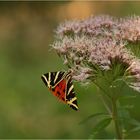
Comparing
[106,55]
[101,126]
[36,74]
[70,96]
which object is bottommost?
[101,126]

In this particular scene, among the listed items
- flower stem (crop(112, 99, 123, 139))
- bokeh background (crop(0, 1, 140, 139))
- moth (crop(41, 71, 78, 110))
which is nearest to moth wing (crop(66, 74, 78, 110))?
moth (crop(41, 71, 78, 110))

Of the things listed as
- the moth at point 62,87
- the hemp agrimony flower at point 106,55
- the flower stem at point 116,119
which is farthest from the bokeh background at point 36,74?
the moth at point 62,87

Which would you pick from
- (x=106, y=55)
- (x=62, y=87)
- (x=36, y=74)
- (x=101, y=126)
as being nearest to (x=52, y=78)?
(x=62, y=87)

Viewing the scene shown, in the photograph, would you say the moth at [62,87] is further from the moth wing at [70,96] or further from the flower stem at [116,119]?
the flower stem at [116,119]

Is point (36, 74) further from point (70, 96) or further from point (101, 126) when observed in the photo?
point (70, 96)

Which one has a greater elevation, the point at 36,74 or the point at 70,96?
the point at 36,74

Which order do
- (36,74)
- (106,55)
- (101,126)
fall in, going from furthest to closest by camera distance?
(36,74)
(101,126)
(106,55)
